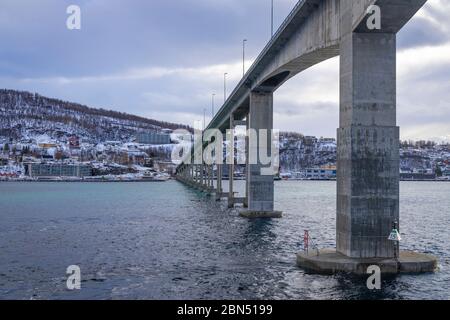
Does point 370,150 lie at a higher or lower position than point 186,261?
higher

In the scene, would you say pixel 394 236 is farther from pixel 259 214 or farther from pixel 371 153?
pixel 259 214

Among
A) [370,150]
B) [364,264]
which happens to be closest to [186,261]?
[364,264]

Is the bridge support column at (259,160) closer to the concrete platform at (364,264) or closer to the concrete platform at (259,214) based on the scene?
the concrete platform at (259,214)

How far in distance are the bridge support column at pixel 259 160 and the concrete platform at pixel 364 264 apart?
3189cm

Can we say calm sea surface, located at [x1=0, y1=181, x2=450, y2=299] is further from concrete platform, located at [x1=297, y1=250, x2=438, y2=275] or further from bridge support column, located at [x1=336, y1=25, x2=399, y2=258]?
bridge support column, located at [x1=336, y1=25, x2=399, y2=258]

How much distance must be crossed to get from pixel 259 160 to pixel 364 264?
112 feet

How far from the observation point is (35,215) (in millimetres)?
68438

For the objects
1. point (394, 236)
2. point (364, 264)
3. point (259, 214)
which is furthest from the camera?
point (259, 214)

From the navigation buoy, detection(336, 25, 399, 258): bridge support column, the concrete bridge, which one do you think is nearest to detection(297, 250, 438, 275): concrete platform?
the concrete bridge

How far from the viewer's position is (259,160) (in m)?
59.8

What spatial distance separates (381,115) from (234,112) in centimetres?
5282

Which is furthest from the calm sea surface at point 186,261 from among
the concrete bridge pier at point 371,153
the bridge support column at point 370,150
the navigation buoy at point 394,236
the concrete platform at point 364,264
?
the bridge support column at point 370,150

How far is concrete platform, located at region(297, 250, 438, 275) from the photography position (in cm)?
2630

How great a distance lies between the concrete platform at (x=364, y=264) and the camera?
86.3ft
